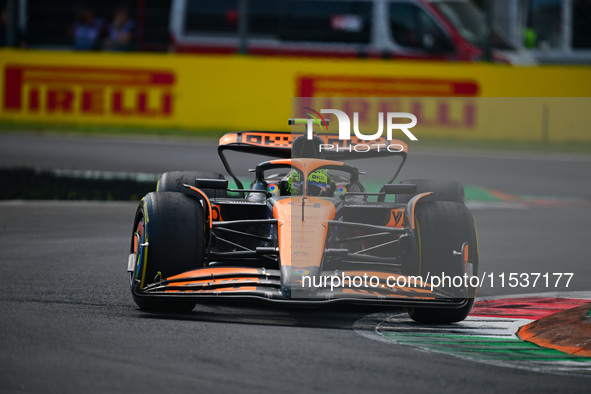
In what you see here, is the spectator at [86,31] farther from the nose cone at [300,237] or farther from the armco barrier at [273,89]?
the nose cone at [300,237]

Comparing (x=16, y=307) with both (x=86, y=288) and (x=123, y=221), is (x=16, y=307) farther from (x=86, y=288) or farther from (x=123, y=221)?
(x=123, y=221)

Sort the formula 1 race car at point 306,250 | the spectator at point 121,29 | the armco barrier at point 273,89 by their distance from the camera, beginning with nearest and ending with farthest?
the formula 1 race car at point 306,250 → the armco barrier at point 273,89 → the spectator at point 121,29

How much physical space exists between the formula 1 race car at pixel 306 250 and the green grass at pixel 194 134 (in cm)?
1079

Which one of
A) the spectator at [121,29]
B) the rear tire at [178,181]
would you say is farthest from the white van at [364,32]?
the rear tire at [178,181]

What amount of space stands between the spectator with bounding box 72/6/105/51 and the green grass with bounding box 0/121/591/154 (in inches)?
64.7

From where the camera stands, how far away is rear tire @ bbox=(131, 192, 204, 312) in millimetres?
6324

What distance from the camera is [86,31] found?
61.6 ft

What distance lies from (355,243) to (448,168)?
856cm

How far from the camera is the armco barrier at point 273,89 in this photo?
57.7 feet

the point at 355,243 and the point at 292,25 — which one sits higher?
the point at 292,25

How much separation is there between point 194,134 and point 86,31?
276 centimetres

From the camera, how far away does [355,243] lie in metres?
7.07

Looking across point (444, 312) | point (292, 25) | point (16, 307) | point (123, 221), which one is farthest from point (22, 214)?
point (292, 25)

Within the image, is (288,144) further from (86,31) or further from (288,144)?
(86,31)
